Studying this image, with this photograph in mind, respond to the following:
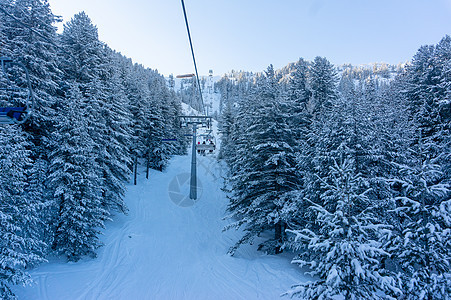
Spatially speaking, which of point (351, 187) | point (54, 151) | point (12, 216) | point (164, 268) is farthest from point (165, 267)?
point (351, 187)

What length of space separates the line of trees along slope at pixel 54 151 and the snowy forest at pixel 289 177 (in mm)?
85

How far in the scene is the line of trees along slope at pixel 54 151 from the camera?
9688 mm

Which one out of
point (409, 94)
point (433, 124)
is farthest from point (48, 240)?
point (409, 94)

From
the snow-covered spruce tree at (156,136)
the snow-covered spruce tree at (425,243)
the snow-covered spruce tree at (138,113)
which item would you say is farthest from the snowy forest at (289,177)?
the snow-covered spruce tree at (156,136)

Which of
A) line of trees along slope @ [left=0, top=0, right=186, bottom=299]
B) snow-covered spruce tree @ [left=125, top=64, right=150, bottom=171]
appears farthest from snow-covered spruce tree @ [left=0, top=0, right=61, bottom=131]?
snow-covered spruce tree @ [left=125, top=64, right=150, bottom=171]

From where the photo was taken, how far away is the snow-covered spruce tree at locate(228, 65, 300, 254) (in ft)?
49.1

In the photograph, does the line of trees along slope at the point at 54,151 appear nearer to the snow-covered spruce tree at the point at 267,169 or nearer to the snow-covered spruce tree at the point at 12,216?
the snow-covered spruce tree at the point at 12,216

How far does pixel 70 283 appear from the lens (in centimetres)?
1084

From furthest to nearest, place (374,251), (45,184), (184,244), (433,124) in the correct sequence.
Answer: (433,124)
(184,244)
(45,184)
(374,251)

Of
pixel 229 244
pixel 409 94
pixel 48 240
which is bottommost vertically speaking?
pixel 229 244

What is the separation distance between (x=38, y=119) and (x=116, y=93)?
296 inches

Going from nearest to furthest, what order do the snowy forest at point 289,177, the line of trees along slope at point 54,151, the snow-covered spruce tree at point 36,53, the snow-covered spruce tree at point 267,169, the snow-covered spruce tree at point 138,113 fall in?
the snowy forest at point 289,177 < the line of trees along slope at point 54,151 < the snow-covered spruce tree at point 267,169 < the snow-covered spruce tree at point 36,53 < the snow-covered spruce tree at point 138,113

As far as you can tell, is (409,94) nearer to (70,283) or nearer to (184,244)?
(184,244)

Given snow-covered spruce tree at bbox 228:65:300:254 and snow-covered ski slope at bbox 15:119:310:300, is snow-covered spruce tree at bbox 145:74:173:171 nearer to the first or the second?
snow-covered ski slope at bbox 15:119:310:300
